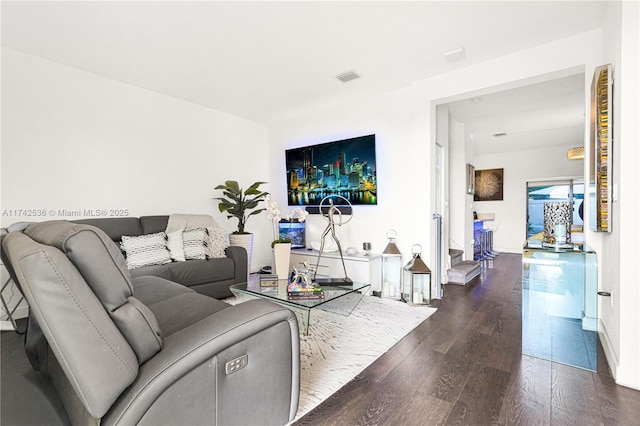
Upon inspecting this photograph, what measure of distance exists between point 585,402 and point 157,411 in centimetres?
211

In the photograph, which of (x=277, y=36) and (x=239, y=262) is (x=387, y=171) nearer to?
(x=277, y=36)

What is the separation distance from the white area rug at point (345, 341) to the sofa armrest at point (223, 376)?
0.36 meters

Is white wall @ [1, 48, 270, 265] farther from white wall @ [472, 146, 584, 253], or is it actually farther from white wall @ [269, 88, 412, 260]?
white wall @ [472, 146, 584, 253]

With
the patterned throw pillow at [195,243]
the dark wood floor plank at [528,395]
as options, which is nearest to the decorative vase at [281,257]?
the patterned throw pillow at [195,243]

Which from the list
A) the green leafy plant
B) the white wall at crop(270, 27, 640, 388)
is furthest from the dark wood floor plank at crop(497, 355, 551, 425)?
the green leafy plant

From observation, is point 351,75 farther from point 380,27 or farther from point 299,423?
point 299,423

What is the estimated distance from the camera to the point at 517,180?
308 inches

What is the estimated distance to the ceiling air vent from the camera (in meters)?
3.45

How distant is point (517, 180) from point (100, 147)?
867cm

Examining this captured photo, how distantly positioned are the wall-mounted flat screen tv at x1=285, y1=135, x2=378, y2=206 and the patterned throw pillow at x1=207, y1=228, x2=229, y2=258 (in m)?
1.56

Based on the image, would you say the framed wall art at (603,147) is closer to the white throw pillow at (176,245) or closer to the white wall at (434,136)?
the white wall at (434,136)

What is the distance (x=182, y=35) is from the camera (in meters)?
2.67

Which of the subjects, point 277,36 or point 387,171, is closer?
point 277,36

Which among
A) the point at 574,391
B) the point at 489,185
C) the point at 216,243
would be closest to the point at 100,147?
the point at 216,243
